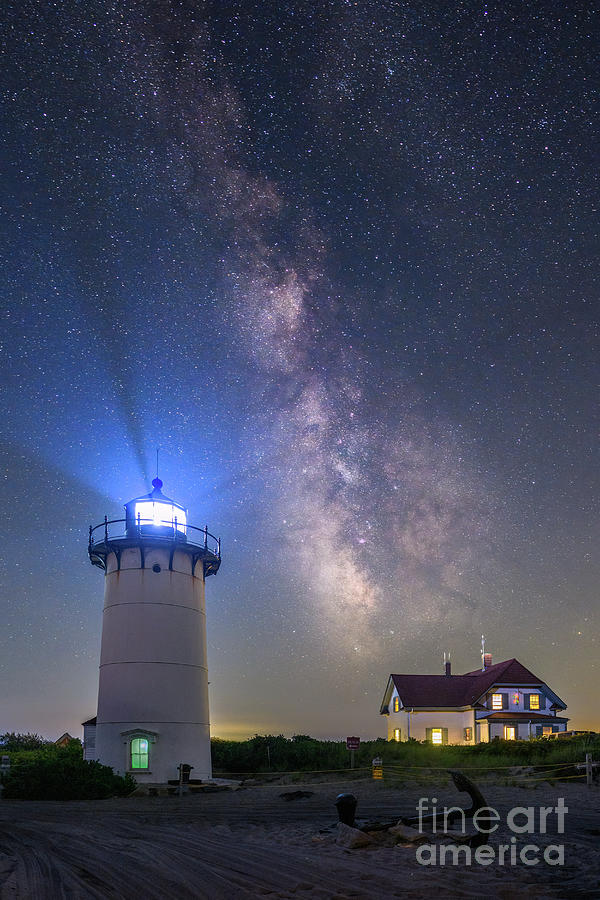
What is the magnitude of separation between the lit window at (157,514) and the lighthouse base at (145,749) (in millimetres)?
8312

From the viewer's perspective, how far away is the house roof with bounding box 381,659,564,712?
167 ft

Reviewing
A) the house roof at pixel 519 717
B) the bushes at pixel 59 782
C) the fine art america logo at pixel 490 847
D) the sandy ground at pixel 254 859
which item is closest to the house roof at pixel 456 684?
the house roof at pixel 519 717

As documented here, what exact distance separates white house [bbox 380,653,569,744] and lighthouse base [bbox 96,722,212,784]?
24.9 metres

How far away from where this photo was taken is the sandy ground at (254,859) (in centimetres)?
940

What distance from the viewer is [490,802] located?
62.8 ft

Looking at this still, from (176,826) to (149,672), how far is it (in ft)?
47.2

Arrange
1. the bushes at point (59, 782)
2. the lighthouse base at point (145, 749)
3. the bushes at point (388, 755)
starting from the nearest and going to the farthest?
the bushes at point (59, 782) → the lighthouse base at point (145, 749) → the bushes at point (388, 755)

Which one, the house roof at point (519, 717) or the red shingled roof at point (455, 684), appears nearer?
the house roof at point (519, 717)

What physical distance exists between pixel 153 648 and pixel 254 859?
20280 mm

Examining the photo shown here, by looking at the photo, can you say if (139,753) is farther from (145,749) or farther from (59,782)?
(59,782)

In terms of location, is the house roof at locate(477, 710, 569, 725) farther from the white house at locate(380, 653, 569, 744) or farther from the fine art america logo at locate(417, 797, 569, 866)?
the fine art america logo at locate(417, 797, 569, 866)

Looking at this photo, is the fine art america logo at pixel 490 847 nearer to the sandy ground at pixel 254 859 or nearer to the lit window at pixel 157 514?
the sandy ground at pixel 254 859

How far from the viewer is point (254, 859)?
38.4ft

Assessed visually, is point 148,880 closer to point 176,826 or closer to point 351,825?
point 351,825
